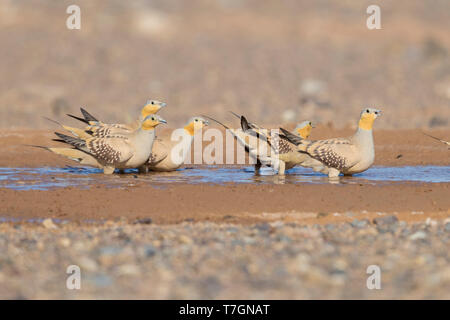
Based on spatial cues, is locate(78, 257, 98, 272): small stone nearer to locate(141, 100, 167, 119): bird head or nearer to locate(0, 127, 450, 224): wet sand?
locate(0, 127, 450, 224): wet sand

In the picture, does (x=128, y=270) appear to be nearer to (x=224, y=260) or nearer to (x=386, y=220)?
(x=224, y=260)

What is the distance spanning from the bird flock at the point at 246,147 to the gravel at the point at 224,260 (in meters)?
3.71

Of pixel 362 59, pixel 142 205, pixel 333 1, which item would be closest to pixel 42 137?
pixel 142 205

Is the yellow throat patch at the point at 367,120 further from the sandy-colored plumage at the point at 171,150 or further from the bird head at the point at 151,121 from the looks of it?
the bird head at the point at 151,121

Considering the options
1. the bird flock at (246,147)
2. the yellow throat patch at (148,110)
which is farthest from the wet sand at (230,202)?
the yellow throat patch at (148,110)

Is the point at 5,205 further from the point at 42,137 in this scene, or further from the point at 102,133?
the point at 42,137

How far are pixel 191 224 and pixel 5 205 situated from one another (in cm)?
230

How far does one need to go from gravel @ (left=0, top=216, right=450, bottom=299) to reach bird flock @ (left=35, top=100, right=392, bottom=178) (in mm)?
3713

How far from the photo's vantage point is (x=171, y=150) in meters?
12.0

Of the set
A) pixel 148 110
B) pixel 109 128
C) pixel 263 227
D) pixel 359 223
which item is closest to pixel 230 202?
pixel 263 227

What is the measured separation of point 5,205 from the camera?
886 cm

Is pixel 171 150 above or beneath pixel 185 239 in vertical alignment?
above

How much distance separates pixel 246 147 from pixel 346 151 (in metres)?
1.68
